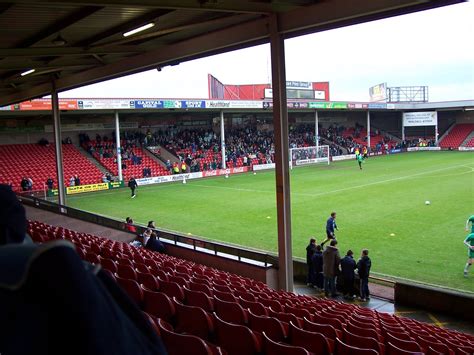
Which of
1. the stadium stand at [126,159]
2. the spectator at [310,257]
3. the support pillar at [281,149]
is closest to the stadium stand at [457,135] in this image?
the stadium stand at [126,159]

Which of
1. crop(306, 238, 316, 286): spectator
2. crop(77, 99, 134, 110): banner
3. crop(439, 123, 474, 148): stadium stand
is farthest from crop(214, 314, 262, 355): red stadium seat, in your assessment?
crop(439, 123, 474, 148): stadium stand

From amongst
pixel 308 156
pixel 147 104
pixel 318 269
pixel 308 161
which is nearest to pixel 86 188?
pixel 147 104

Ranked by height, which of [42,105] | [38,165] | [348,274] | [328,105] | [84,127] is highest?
[328,105]

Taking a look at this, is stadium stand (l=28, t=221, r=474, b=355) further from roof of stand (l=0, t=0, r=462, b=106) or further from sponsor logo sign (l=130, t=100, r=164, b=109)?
sponsor logo sign (l=130, t=100, r=164, b=109)

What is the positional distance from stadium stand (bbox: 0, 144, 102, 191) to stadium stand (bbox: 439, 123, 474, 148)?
141 ft

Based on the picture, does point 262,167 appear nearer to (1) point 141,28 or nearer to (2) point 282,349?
(1) point 141,28

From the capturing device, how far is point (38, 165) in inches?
1341

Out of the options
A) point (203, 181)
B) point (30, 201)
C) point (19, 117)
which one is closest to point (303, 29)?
point (30, 201)

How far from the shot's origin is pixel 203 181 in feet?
116

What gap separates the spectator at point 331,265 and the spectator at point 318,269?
485mm

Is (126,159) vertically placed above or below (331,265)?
above

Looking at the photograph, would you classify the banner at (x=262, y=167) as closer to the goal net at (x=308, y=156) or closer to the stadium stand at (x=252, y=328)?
the goal net at (x=308, y=156)

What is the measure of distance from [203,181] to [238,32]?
24749 mm

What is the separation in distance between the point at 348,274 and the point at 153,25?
7.32 metres
